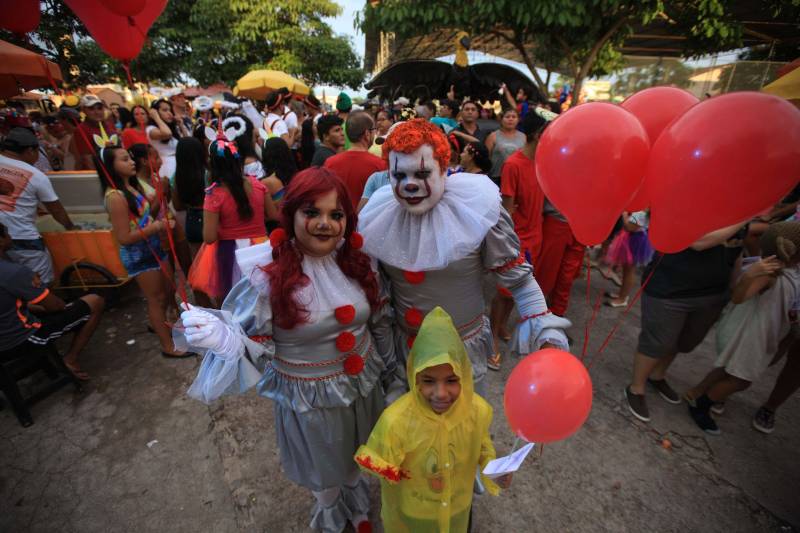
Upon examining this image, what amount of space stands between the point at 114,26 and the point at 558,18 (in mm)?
6773

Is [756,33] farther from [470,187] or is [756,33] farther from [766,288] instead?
[470,187]

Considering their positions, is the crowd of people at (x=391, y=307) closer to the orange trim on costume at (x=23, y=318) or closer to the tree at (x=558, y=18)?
the orange trim on costume at (x=23, y=318)

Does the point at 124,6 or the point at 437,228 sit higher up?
the point at 124,6

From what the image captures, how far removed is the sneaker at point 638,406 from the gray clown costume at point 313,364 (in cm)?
219

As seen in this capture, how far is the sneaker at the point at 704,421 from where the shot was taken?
2.64m

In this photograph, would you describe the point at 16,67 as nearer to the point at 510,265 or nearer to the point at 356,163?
the point at 356,163

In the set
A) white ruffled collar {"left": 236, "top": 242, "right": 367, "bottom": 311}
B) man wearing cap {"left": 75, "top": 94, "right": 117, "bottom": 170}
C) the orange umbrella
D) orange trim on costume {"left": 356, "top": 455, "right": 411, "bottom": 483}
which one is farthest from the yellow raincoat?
man wearing cap {"left": 75, "top": 94, "right": 117, "bottom": 170}

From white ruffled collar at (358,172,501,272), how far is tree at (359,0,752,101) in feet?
20.7

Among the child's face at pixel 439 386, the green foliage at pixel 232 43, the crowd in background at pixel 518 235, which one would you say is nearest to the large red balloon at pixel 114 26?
the crowd in background at pixel 518 235

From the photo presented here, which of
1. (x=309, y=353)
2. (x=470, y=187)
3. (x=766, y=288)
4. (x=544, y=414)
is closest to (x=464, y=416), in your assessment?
(x=544, y=414)

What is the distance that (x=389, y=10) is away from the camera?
6902 millimetres

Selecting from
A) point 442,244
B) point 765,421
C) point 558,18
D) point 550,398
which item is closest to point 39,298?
point 442,244

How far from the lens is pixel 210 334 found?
1.25m

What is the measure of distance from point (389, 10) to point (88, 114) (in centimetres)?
551
